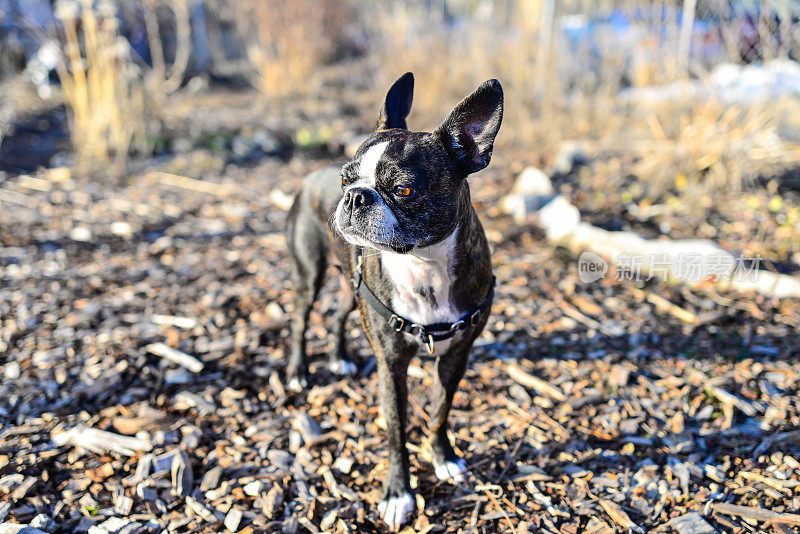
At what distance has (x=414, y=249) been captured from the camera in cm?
217

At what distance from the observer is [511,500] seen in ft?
8.38

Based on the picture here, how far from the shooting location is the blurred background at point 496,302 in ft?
8.58

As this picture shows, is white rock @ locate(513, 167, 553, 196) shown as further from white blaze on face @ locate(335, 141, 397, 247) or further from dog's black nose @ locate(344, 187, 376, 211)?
dog's black nose @ locate(344, 187, 376, 211)

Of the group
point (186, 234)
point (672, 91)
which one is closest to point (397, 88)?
point (186, 234)

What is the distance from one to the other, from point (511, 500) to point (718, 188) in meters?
4.60

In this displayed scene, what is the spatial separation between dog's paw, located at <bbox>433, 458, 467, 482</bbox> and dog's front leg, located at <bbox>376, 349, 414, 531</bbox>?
0.72 ft

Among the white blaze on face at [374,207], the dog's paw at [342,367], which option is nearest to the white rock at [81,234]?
the dog's paw at [342,367]

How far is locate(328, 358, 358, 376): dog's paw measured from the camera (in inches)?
136

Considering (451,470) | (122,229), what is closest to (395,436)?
(451,470)

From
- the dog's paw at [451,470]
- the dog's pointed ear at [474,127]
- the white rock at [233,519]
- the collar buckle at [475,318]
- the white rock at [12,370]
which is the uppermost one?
the dog's pointed ear at [474,127]

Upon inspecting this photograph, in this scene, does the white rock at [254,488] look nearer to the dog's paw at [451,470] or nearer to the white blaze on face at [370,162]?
the dog's paw at [451,470]

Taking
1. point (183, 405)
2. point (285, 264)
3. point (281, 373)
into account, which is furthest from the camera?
point (285, 264)

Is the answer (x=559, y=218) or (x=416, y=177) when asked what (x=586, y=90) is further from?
(x=416, y=177)

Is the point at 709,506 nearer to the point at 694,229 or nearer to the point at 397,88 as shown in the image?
the point at 397,88
